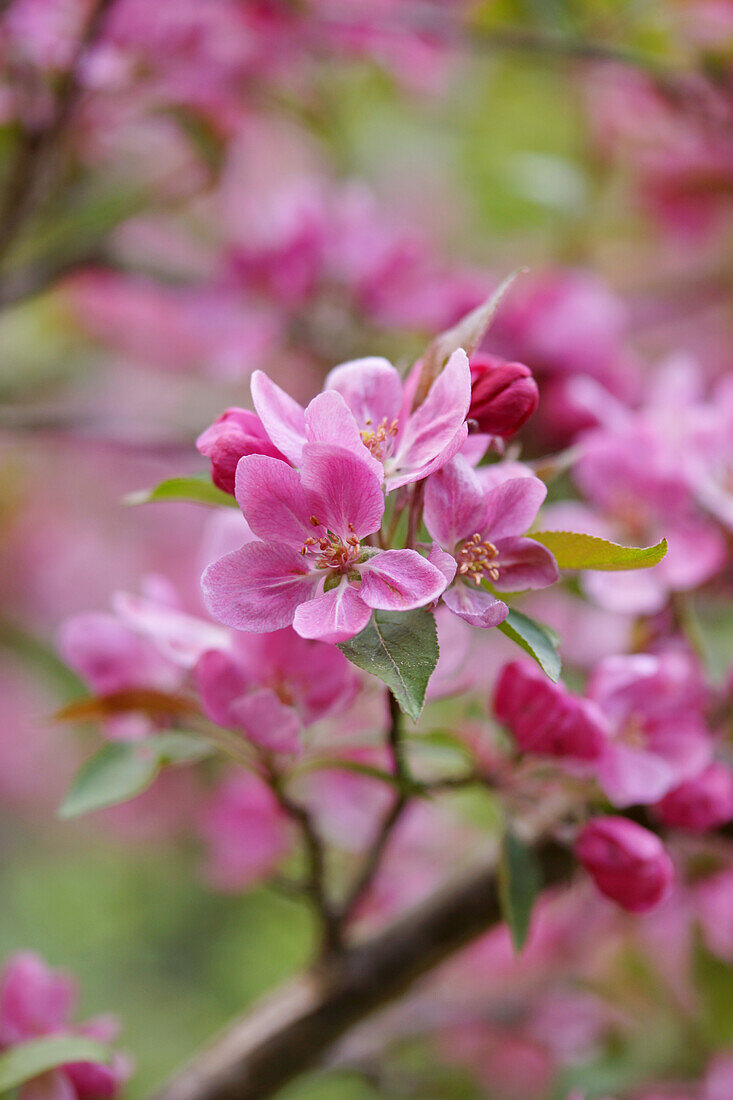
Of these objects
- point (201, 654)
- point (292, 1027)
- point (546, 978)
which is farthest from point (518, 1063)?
point (201, 654)

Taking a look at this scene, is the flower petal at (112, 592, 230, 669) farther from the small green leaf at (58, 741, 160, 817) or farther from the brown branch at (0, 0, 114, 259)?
the brown branch at (0, 0, 114, 259)

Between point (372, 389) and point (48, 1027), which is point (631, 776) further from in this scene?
point (48, 1027)

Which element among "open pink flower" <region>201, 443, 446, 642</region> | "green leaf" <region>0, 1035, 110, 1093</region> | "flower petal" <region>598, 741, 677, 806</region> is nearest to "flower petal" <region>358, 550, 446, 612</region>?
"open pink flower" <region>201, 443, 446, 642</region>

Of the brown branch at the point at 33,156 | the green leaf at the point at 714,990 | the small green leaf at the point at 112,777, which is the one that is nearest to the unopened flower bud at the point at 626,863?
the small green leaf at the point at 112,777

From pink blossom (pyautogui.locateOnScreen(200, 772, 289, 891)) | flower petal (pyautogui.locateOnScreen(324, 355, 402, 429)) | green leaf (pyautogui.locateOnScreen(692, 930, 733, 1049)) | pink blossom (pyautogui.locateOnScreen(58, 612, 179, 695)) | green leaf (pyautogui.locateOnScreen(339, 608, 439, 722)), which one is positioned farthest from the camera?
pink blossom (pyautogui.locateOnScreen(200, 772, 289, 891))

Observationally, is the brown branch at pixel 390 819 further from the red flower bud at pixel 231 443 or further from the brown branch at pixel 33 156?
the brown branch at pixel 33 156

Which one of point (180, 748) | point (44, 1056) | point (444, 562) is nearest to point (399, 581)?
point (444, 562)

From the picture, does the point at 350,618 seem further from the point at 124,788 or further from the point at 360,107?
the point at 360,107
